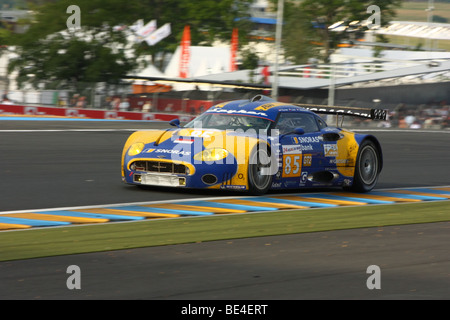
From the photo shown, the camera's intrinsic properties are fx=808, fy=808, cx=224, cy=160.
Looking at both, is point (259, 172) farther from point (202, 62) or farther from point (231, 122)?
point (202, 62)

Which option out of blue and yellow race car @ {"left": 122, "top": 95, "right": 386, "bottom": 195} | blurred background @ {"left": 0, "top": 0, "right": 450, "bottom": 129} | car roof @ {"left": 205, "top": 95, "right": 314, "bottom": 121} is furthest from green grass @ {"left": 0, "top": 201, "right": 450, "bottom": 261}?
blurred background @ {"left": 0, "top": 0, "right": 450, "bottom": 129}

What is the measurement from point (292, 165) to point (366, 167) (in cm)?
188

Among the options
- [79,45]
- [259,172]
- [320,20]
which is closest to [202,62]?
[79,45]

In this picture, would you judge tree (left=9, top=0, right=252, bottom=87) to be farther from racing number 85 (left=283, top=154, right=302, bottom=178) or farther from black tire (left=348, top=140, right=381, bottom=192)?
racing number 85 (left=283, top=154, right=302, bottom=178)

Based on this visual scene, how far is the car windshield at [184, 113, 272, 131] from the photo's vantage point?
11.4 m

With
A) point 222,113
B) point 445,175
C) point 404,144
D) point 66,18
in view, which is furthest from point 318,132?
point 66,18

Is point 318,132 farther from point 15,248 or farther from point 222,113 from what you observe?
point 15,248

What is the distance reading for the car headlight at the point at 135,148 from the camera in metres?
11.1

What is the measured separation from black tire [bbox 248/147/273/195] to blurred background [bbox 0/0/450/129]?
21792 mm

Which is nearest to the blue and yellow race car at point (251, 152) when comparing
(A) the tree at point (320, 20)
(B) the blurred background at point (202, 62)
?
(B) the blurred background at point (202, 62)

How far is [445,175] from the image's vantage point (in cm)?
1652

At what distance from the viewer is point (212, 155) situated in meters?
10.8

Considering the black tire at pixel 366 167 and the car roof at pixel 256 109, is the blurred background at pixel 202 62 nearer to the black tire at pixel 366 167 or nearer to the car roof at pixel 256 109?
the black tire at pixel 366 167

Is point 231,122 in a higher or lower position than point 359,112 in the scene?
lower
